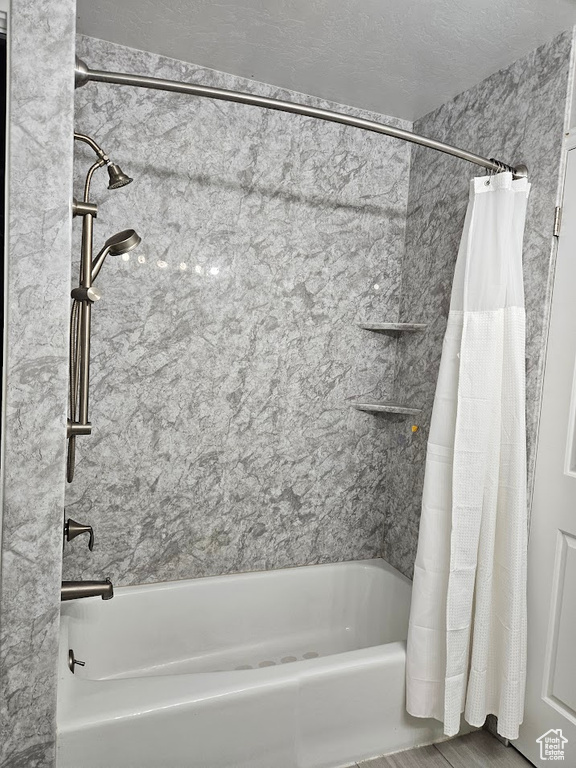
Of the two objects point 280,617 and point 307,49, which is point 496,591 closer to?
point 280,617

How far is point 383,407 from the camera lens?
2.47 metres

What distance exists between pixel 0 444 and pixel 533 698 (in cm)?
183

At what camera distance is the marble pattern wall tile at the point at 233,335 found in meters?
2.16

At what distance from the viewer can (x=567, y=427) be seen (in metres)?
1.82

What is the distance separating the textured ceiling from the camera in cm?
174

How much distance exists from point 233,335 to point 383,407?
2.37 ft

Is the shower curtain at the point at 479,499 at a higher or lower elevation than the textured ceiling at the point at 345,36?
lower

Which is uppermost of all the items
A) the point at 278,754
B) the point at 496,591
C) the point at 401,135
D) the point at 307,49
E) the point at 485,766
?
the point at 307,49

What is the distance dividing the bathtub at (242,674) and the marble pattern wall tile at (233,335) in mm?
136

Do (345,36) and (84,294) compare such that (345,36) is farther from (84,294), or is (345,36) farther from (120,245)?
(84,294)

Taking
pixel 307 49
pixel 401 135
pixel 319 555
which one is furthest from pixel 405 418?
pixel 307 49

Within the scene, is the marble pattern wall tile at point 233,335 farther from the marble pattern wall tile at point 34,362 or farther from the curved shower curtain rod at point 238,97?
the marble pattern wall tile at point 34,362

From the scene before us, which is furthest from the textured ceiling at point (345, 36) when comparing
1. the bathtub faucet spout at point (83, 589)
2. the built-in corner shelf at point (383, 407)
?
the bathtub faucet spout at point (83, 589)

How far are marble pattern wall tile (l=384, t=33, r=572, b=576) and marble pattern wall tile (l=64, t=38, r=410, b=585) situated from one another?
101 mm
